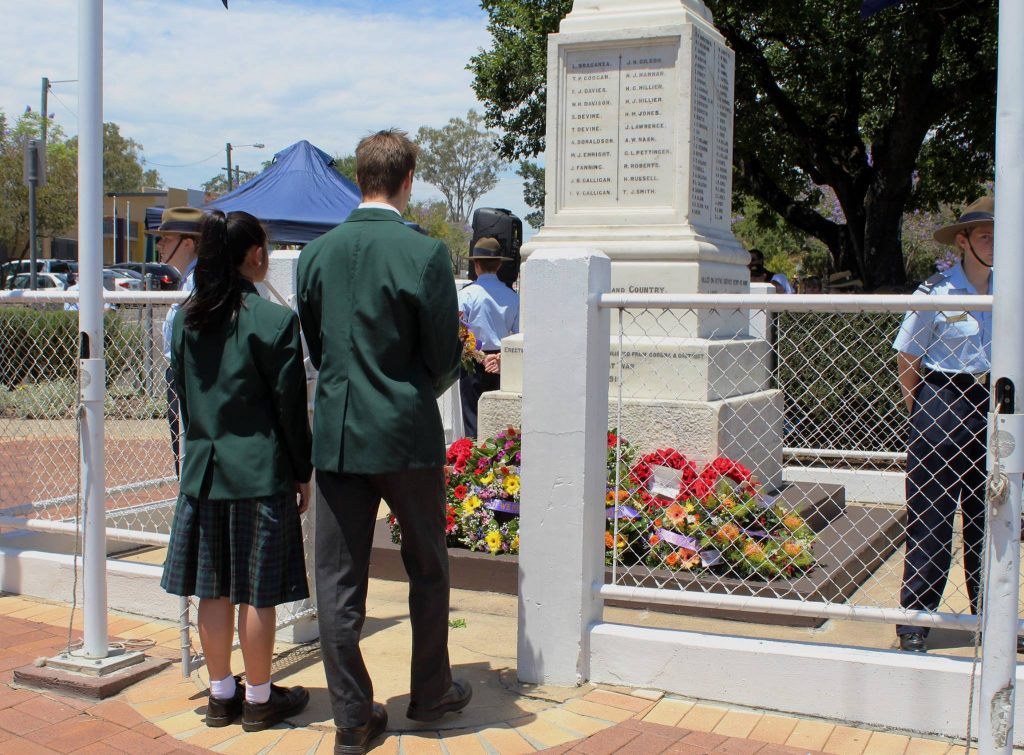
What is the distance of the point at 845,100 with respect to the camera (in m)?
19.0

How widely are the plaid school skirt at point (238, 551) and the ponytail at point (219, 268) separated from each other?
64 cm

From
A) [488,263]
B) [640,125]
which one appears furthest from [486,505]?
[488,263]

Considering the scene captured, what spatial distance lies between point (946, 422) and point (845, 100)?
54.6 feet

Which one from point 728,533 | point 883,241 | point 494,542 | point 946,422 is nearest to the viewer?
point 946,422

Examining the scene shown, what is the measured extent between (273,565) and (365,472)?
576 millimetres

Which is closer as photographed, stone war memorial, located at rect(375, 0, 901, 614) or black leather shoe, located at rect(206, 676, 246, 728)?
black leather shoe, located at rect(206, 676, 246, 728)

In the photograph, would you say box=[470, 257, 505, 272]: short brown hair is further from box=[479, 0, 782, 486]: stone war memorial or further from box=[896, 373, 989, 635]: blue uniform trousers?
box=[896, 373, 989, 635]: blue uniform trousers

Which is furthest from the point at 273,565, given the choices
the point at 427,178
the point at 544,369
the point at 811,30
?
the point at 427,178

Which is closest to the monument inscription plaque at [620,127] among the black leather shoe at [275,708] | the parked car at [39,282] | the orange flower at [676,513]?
the orange flower at [676,513]

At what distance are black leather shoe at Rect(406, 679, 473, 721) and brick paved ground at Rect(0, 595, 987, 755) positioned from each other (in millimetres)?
50

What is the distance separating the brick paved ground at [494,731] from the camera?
132 inches

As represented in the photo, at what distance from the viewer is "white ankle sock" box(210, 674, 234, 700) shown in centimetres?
361

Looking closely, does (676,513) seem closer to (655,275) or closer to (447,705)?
(447,705)

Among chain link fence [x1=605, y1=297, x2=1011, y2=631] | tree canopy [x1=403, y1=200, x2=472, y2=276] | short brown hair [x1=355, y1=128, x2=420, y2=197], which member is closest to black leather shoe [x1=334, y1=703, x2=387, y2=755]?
chain link fence [x1=605, y1=297, x2=1011, y2=631]
